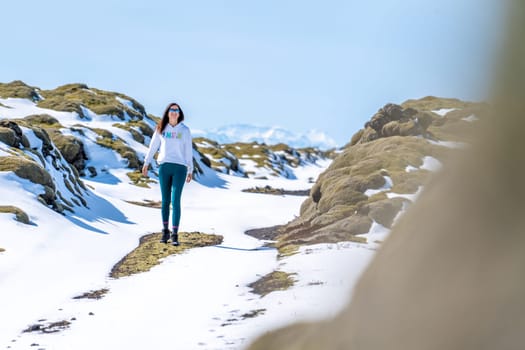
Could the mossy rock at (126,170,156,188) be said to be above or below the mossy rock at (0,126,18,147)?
below

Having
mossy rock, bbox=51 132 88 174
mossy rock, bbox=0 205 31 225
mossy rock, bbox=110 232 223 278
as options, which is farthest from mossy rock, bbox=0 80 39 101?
mossy rock, bbox=110 232 223 278

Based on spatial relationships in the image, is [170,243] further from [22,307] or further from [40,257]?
[22,307]

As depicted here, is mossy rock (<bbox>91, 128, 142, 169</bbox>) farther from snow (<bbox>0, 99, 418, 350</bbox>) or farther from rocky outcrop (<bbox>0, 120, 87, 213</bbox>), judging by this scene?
snow (<bbox>0, 99, 418, 350</bbox>)

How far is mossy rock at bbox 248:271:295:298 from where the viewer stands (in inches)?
428

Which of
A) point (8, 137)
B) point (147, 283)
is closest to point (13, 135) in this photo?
point (8, 137)

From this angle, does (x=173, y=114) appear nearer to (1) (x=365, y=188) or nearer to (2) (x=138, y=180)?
(1) (x=365, y=188)

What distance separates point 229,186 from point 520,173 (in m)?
62.7

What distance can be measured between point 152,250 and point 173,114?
471 cm

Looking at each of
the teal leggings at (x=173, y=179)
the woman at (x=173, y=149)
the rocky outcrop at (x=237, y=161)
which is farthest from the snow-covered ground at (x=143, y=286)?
the rocky outcrop at (x=237, y=161)

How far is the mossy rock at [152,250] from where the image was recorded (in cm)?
1499

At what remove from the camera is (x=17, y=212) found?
19266mm

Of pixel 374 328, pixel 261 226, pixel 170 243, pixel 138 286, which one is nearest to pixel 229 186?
pixel 261 226

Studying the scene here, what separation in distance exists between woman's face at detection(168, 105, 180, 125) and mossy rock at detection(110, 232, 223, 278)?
14.3 ft

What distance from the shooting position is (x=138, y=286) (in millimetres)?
12586
